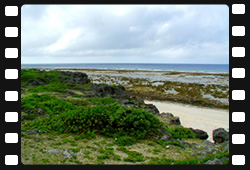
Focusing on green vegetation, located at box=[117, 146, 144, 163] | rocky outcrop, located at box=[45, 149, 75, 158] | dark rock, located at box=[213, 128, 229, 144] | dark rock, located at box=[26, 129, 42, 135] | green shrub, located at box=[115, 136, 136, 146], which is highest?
dark rock, located at box=[26, 129, 42, 135]

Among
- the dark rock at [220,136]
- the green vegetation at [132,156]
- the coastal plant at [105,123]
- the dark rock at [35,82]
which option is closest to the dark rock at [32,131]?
the coastal plant at [105,123]

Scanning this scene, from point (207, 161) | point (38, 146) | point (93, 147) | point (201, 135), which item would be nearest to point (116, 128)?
point (93, 147)

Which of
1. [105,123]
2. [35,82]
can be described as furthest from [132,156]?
[35,82]

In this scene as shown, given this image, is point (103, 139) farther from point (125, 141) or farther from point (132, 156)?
point (132, 156)

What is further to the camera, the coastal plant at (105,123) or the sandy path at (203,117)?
the sandy path at (203,117)

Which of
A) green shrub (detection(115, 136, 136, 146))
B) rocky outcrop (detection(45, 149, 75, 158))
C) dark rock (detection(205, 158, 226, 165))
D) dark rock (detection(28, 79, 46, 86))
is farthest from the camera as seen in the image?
dark rock (detection(28, 79, 46, 86))

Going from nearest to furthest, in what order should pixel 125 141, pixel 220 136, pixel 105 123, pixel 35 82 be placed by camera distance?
pixel 125 141 < pixel 105 123 < pixel 220 136 < pixel 35 82

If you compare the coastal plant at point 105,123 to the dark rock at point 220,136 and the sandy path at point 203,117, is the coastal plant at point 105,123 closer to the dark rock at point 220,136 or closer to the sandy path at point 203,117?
the dark rock at point 220,136

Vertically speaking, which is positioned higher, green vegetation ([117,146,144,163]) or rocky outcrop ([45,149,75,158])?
rocky outcrop ([45,149,75,158])

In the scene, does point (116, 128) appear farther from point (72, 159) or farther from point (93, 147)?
point (72, 159)

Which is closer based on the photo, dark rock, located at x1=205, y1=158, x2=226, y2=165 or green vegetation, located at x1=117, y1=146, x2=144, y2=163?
dark rock, located at x1=205, y1=158, x2=226, y2=165

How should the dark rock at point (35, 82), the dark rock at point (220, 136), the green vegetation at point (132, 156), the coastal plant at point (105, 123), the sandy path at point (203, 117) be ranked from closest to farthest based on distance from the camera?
the green vegetation at point (132, 156)
the coastal plant at point (105, 123)
the dark rock at point (220, 136)
the sandy path at point (203, 117)
the dark rock at point (35, 82)

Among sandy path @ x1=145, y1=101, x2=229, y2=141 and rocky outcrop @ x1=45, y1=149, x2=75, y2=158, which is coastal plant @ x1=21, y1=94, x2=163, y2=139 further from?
sandy path @ x1=145, y1=101, x2=229, y2=141

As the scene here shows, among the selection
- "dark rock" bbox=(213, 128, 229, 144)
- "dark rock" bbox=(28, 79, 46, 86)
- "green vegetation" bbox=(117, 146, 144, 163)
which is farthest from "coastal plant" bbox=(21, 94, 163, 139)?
"dark rock" bbox=(28, 79, 46, 86)
